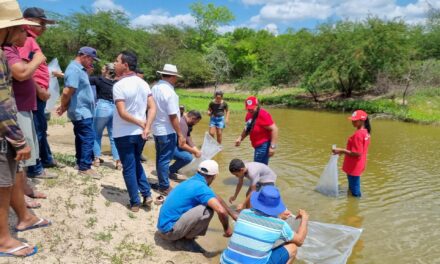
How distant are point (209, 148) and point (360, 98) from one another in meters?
19.6

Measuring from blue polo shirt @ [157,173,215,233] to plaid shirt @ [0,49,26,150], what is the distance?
1693mm

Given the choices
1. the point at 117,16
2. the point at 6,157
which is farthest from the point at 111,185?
the point at 117,16

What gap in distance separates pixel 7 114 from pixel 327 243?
10.6 feet

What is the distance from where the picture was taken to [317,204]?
6.20 m

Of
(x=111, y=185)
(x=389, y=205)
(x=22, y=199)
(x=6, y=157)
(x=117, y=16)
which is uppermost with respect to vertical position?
(x=117, y=16)

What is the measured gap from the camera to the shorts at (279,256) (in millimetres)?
3336

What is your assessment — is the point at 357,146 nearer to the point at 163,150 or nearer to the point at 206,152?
the point at 206,152

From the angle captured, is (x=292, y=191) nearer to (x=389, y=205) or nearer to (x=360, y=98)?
(x=389, y=205)

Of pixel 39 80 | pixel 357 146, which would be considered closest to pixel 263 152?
pixel 357 146

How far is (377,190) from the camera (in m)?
7.06

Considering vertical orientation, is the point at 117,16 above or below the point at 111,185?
above

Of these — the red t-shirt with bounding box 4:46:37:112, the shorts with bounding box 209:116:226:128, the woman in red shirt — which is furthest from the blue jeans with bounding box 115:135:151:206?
the shorts with bounding box 209:116:226:128

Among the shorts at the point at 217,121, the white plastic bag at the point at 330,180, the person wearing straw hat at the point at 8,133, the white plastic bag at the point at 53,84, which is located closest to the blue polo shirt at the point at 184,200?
the person wearing straw hat at the point at 8,133

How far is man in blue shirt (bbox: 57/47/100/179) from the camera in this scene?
5.22m
